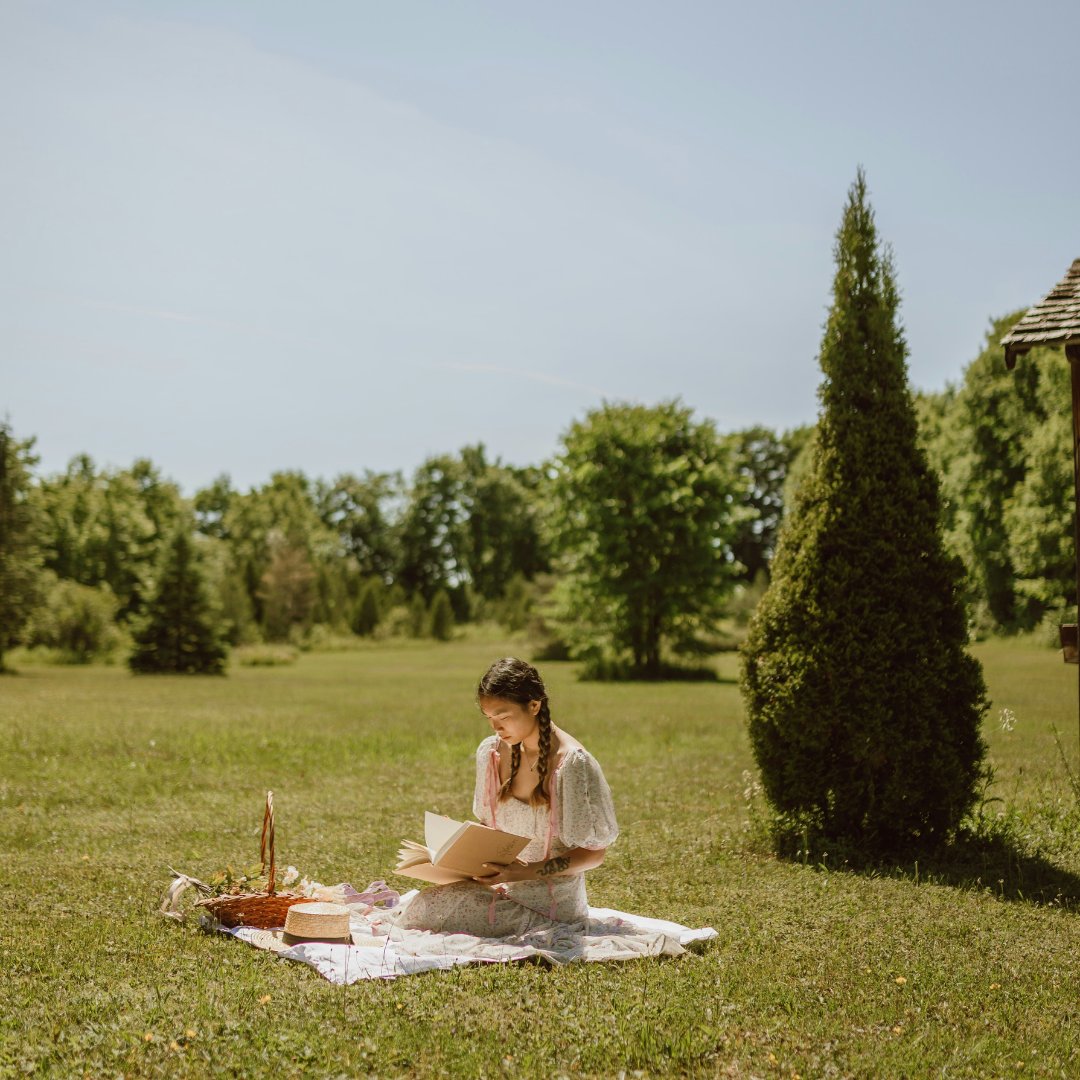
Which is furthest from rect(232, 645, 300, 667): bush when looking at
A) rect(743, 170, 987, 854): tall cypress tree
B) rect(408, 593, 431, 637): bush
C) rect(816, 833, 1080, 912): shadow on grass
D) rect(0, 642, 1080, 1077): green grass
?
rect(816, 833, 1080, 912): shadow on grass

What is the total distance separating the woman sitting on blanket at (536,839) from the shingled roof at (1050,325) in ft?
16.0

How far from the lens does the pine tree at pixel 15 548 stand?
32406 mm

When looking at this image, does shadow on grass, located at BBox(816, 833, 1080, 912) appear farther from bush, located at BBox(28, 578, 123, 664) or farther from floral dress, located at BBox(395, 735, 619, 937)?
bush, located at BBox(28, 578, 123, 664)

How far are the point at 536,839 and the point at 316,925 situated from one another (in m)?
1.29

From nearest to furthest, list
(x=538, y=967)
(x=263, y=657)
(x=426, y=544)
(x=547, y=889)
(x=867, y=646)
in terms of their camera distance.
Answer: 1. (x=538, y=967)
2. (x=547, y=889)
3. (x=867, y=646)
4. (x=263, y=657)
5. (x=426, y=544)

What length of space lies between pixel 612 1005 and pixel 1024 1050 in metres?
1.79

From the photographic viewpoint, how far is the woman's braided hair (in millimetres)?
5883

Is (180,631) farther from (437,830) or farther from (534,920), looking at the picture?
(534,920)

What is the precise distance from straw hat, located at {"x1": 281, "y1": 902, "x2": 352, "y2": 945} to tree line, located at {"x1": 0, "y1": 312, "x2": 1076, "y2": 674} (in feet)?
18.1

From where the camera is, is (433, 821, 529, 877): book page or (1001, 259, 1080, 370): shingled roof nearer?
(433, 821, 529, 877): book page

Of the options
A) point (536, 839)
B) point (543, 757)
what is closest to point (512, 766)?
point (543, 757)

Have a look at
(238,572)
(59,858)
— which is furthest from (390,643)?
(59,858)

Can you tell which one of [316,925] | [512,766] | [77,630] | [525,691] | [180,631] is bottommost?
[77,630]

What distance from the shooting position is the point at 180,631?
33562mm
